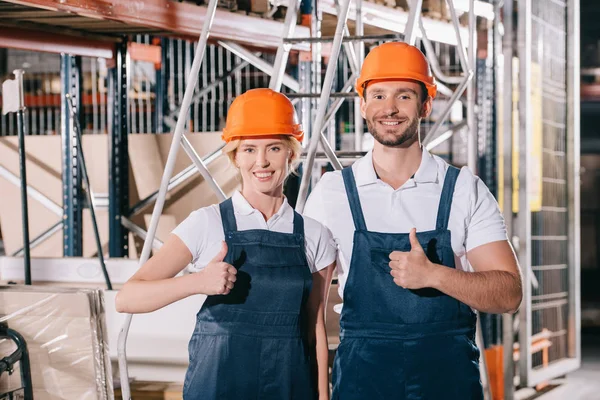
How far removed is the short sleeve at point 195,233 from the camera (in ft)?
8.80

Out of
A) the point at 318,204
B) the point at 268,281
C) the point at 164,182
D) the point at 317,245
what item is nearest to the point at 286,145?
the point at 318,204

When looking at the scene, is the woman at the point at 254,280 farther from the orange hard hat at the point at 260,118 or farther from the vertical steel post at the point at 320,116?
the vertical steel post at the point at 320,116

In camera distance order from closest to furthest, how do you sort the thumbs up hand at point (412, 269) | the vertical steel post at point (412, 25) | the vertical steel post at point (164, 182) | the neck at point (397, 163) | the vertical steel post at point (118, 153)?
the thumbs up hand at point (412, 269), the neck at point (397, 163), the vertical steel post at point (164, 182), the vertical steel post at point (412, 25), the vertical steel post at point (118, 153)

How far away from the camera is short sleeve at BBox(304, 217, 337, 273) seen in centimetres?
279

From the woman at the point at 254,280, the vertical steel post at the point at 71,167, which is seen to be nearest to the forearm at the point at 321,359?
the woman at the point at 254,280

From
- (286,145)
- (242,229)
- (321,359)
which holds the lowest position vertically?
(321,359)

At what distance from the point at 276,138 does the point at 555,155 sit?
215 inches

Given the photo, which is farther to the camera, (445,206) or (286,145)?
(286,145)

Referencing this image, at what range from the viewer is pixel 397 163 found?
2.81 m

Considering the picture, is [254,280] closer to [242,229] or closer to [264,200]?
[242,229]

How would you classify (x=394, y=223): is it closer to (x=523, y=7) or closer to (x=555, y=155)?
(x=523, y=7)

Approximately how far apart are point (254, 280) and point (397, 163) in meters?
0.59

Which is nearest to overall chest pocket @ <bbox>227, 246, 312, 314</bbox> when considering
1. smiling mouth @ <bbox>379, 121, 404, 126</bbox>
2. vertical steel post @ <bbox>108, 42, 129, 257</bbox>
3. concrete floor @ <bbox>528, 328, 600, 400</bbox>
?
smiling mouth @ <bbox>379, 121, 404, 126</bbox>

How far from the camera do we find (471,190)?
270 cm
